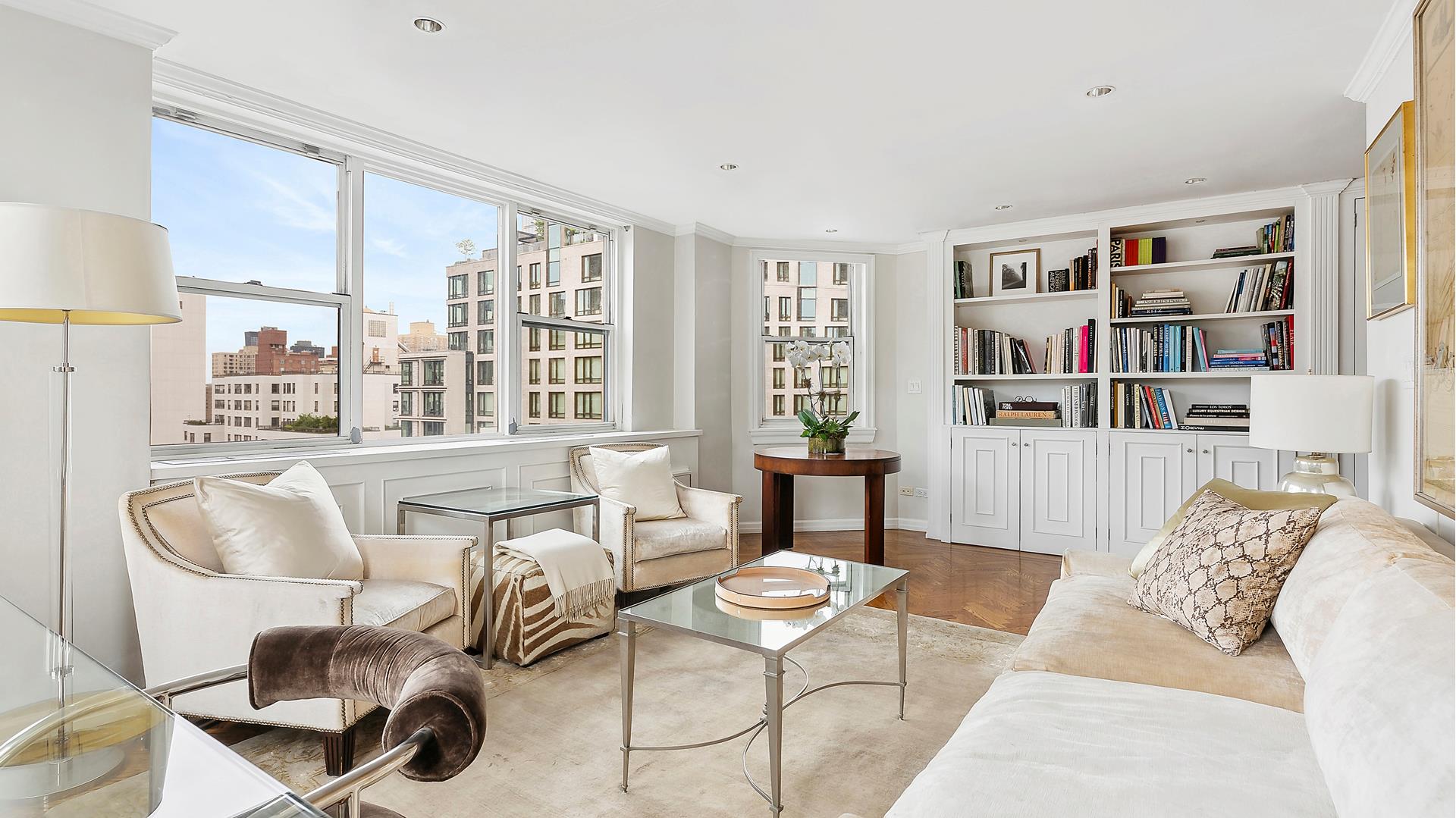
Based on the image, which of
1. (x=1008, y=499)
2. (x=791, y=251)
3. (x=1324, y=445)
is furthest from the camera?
(x=791, y=251)

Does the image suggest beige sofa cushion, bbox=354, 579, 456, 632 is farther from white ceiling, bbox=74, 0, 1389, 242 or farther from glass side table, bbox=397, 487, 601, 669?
white ceiling, bbox=74, 0, 1389, 242

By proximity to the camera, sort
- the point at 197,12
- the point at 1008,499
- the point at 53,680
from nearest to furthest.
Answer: the point at 53,680, the point at 197,12, the point at 1008,499

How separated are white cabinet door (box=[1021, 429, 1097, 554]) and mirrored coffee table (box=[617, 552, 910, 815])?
9.32 feet

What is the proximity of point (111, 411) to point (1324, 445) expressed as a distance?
4173mm

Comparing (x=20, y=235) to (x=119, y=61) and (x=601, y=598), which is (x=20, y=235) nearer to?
(x=119, y=61)

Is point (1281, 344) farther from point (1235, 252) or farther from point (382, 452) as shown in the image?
point (382, 452)

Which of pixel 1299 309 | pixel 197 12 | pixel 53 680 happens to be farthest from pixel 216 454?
pixel 1299 309

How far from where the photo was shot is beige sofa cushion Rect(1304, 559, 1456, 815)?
861 millimetres

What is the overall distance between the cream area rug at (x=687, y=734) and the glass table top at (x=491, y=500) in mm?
641

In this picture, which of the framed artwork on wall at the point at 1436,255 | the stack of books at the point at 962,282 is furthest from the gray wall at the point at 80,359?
the stack of books at the point at 962,282

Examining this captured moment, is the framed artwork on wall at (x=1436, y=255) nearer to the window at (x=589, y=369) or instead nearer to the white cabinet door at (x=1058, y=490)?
the white cabinet door at (x=1058, y=490)

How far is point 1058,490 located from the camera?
4984mm

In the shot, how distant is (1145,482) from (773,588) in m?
3.40

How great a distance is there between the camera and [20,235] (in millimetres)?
1731
